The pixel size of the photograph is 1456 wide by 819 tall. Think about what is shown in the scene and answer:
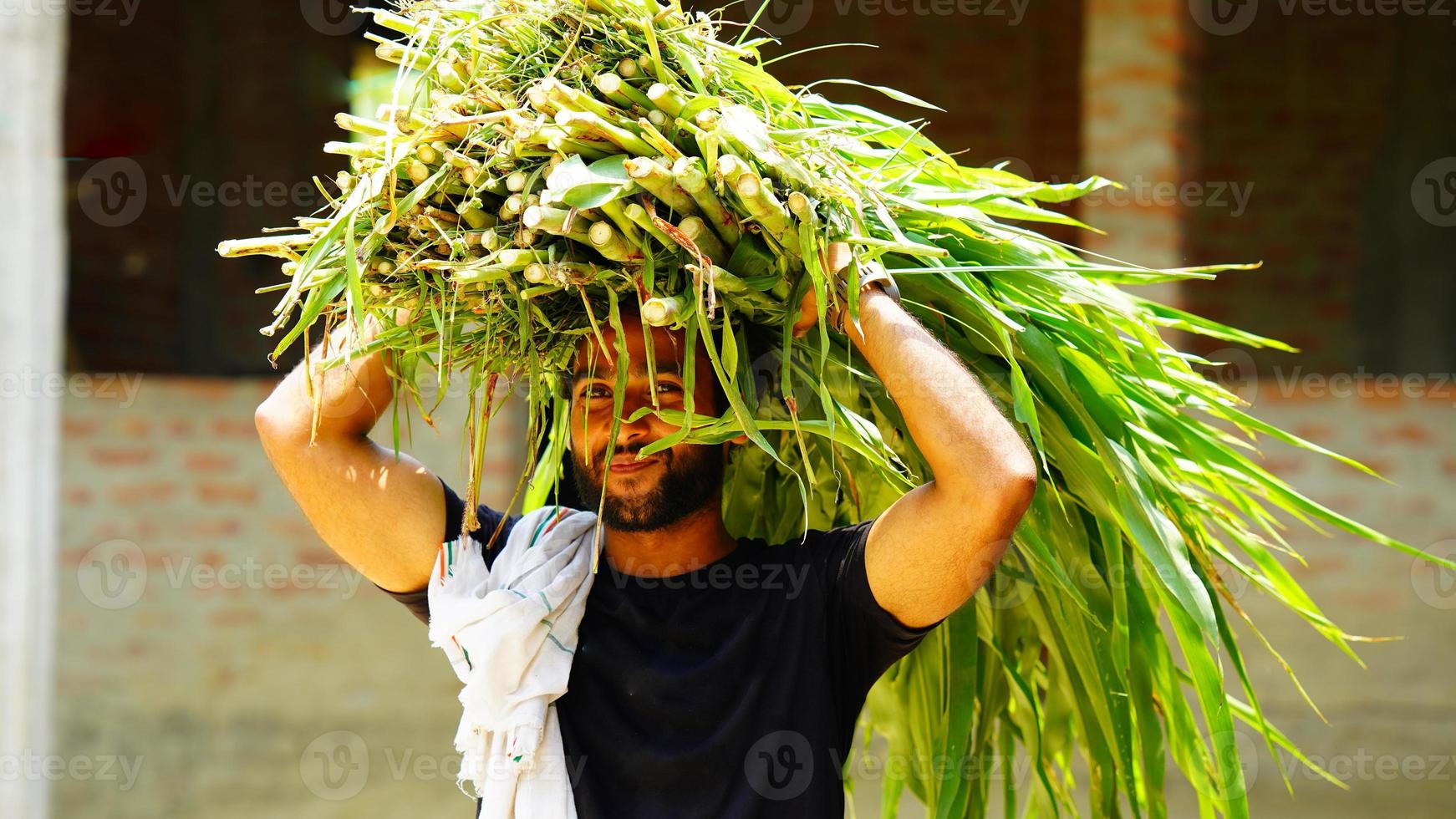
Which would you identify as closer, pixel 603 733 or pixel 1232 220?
pixel 603 733

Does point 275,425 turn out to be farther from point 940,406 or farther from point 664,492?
point 940,406

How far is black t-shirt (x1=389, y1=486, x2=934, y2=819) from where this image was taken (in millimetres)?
1814

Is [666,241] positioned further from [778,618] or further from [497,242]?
[778,618]

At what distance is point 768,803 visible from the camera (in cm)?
179

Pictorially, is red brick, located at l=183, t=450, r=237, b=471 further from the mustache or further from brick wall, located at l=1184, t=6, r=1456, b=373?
brick wall, located at l=1184, t=6, r=1456, b=373

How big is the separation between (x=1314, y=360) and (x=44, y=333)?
4.43 meters

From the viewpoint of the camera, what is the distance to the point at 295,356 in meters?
4.96

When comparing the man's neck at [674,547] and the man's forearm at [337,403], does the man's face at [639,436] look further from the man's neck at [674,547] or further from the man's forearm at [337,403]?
the man's forearm at [337,403]

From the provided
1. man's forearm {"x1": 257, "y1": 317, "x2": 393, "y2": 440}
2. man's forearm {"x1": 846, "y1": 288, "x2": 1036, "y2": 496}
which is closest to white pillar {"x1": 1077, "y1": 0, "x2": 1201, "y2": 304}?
man's forearm {"x1": 846, "y1": 288, "x2": 1036, "y2": 496}

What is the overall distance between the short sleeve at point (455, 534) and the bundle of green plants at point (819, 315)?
0.48 ft

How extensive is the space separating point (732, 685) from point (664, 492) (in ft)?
0.90

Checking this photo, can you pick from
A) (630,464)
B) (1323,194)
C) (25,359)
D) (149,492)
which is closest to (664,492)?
(630,464)

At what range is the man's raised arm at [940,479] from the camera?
171cm

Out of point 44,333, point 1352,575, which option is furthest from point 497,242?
point 1352,575
